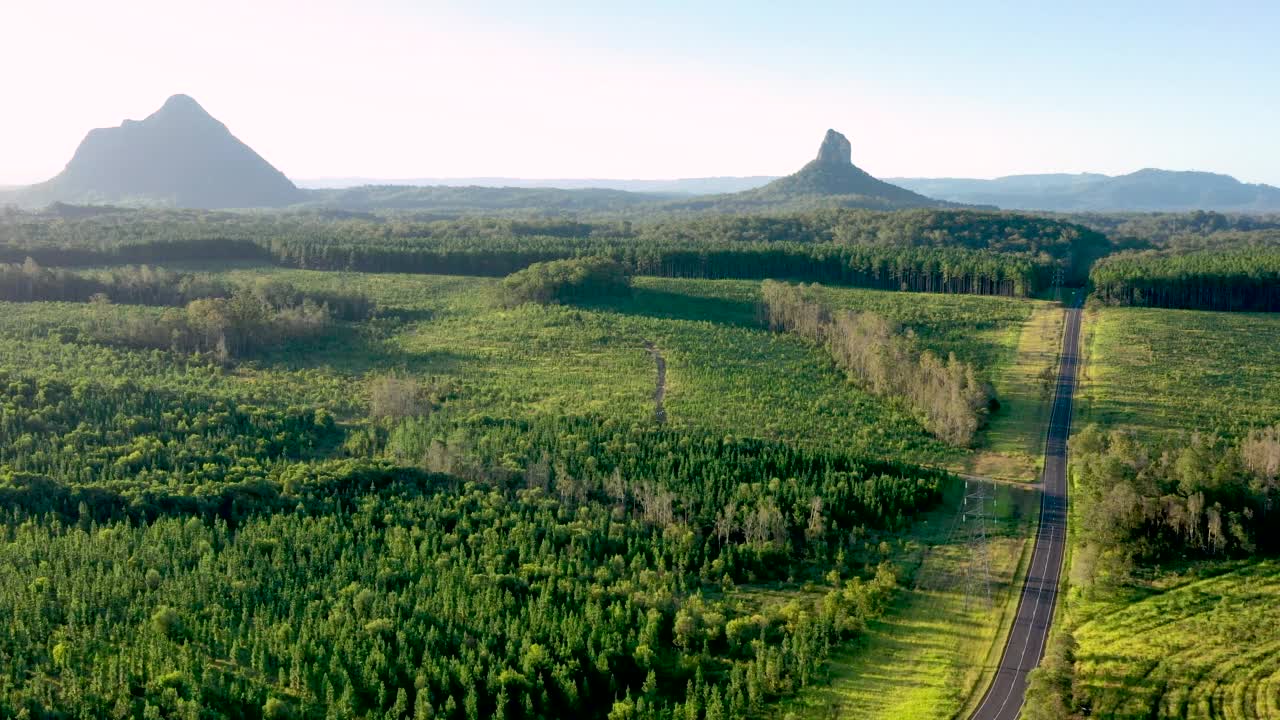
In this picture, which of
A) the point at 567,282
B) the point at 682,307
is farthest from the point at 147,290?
the point at 682,307

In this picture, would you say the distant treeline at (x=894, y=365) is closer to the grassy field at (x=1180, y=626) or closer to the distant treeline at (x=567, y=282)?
the grassy field at (x=1180, y=626)

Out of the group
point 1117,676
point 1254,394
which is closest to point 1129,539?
point 1117,676

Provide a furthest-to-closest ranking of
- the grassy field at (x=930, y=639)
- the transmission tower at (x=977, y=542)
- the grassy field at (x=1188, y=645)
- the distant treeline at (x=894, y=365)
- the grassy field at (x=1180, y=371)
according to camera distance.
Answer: the grassy field at (x=1180, y=371) < the distant treeline at (x=894, y=365) < the transmission tower at (x=977, y=542) < the grassy field at (x=930, y=639) < the grassy field at (x=1188, y=645)

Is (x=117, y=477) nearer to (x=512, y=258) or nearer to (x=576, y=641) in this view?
(x=576, y=641)

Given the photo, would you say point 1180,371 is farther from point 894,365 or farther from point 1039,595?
point 1039,595

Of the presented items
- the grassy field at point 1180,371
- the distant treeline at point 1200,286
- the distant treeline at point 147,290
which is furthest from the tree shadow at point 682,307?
the distant treeline at point 1200,286
